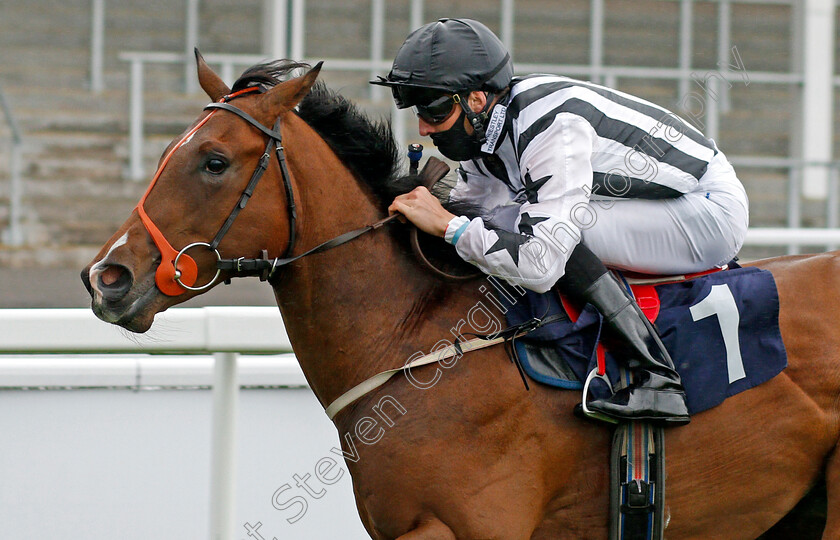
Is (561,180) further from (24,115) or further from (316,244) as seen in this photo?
(24,115)

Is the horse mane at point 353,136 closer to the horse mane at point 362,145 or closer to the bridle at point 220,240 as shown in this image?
the horse mane at point 362,145

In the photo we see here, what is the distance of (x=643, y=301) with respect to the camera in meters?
2.64

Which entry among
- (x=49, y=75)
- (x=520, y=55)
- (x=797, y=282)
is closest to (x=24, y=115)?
(x=49, y=75)

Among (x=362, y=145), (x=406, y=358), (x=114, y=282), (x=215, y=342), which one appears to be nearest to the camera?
(x=114, y=282)

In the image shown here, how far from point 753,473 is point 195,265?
1.58 m

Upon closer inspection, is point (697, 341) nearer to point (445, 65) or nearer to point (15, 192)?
point (445, 65)

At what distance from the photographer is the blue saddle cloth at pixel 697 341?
256 cm

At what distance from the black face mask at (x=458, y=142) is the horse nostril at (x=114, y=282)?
94cm

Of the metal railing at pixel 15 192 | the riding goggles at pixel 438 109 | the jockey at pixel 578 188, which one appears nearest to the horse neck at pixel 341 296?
the jockey at pixel 578 188

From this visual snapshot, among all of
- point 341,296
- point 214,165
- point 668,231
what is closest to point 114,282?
point 214,165

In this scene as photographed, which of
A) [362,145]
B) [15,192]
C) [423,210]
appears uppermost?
[15,192]

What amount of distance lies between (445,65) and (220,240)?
0.77 metres

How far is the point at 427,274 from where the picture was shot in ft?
8.81

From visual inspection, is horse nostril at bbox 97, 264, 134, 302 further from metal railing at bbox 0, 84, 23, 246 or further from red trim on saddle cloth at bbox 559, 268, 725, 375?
metal railing at bbox 0, 84, 23, 246
